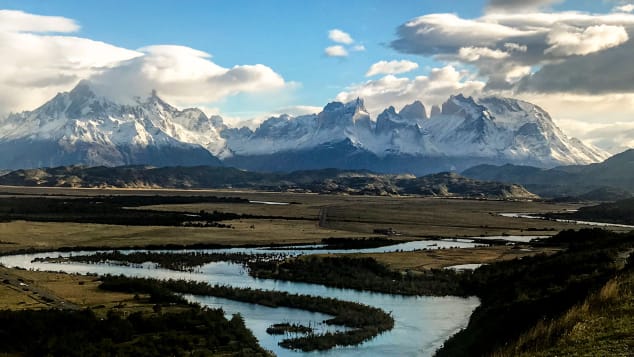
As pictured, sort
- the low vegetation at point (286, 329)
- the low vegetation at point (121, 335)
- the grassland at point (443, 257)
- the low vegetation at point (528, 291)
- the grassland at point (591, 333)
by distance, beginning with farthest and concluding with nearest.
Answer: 1. the grassland at point (443, 257)
2. the low vegetation at point (286, 329)
3. the low vegetation at point (121, 335)
4. the low vegetation at point (528, 291)
5. the grassland at point (591, 333)

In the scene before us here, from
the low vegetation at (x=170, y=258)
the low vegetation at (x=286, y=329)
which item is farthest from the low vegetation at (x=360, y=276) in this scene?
the low vegetation at (x=286, y=329)

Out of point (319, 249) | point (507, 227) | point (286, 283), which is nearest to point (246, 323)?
point (286, 283)

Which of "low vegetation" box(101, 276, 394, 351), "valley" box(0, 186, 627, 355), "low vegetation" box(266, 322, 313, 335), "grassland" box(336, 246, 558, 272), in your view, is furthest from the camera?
"grassland" box(336, 246, 558, 272)

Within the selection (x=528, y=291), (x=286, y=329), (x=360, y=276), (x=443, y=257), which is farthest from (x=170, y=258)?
(x=528, y=291)

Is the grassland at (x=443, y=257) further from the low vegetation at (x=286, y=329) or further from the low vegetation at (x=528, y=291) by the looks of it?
the low vegetation at (x=286, y=329)

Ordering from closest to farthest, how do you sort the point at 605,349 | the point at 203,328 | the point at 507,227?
1. the point at 605,349
2. the point at 203,328
3. the point at 507,227

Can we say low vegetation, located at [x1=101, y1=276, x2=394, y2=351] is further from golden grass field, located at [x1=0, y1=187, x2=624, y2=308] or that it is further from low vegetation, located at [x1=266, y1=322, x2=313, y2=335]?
golden grass field, located at [x1=0, y1=187, x2=624, y2=308]

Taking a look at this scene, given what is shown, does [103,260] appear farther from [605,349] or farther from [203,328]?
[605,349]

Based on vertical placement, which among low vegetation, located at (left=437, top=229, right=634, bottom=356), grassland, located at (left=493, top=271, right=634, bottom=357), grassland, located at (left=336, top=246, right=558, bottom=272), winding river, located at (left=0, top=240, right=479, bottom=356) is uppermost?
grassland, located at (left=493, top=271, right=634, bottom=357)

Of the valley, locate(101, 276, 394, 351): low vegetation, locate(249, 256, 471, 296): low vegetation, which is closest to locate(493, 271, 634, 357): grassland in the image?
the valley
